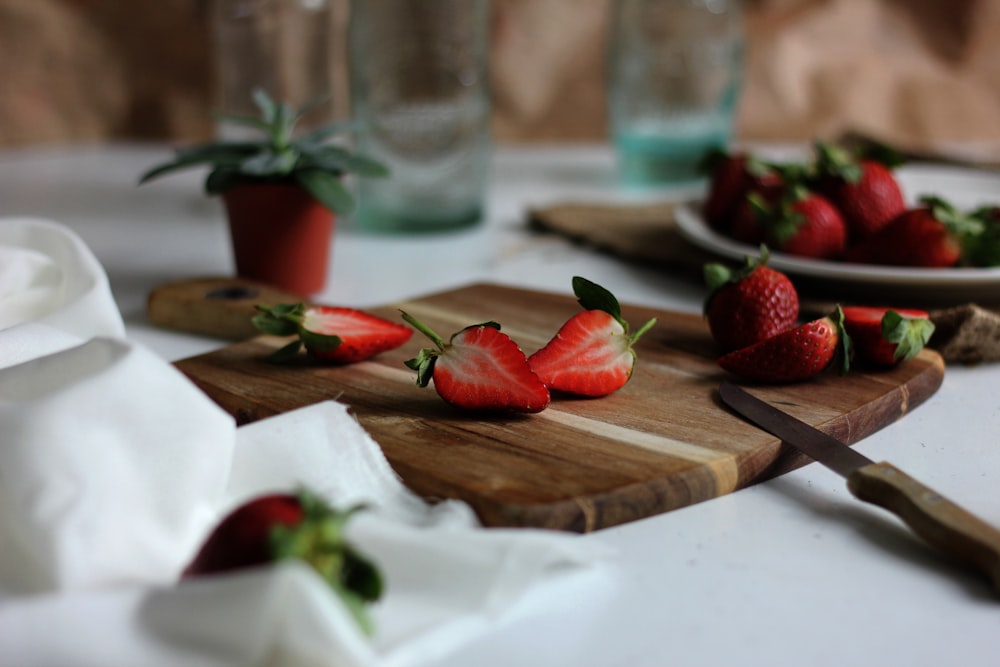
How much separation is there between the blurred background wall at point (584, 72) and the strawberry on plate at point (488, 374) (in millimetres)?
1319

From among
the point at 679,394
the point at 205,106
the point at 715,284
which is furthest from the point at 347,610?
the point at 205,106

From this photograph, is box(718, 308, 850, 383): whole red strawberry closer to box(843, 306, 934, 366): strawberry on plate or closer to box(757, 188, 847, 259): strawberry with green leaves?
box(843, 306, 934, 366): strawberry on plate

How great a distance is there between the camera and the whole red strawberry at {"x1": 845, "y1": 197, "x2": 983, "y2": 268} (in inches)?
39.2

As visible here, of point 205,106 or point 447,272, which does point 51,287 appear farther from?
point 205,106

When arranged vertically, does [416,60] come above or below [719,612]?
above

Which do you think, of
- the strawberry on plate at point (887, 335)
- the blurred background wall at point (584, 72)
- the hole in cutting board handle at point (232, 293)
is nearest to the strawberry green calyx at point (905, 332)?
the strawberry on plate at point (887, 335)

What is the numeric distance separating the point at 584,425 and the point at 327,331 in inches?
8.6

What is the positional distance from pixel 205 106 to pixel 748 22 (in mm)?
1035

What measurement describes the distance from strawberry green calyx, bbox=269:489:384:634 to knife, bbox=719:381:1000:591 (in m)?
0.30

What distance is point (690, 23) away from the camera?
1.57 m

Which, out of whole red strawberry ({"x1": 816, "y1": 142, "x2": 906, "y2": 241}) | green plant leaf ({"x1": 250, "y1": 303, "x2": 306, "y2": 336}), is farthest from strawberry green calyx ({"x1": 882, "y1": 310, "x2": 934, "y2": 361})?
green plant leaf ({"x1": 250, "y1": 303, "x2": 306, "y2": 336})

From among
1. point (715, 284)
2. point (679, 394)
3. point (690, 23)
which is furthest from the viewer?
point (690, 23)

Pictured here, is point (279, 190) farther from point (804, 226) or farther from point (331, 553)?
point (331, 553)

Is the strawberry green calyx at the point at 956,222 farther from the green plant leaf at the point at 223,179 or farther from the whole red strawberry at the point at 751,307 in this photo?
the green plant leaf at the point at 223,179
